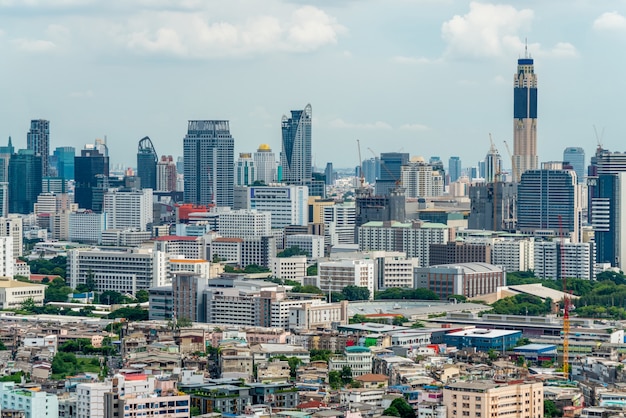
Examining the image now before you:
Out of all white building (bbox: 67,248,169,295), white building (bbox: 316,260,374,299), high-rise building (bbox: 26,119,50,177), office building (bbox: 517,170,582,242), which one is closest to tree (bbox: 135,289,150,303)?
white building (bbox: 67,248,169,295)

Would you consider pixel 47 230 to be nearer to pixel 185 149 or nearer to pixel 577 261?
pixel 185 149

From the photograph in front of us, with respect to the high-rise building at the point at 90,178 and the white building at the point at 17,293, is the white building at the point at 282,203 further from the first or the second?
the white building at the point at 17,293

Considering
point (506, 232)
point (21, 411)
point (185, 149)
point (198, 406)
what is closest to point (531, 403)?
point (198, 406)

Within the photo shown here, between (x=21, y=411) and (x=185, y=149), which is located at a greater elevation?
(x=185, y=149)

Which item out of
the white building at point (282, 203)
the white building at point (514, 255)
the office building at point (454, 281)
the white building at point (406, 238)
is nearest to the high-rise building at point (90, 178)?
the white building at point (282, 203)

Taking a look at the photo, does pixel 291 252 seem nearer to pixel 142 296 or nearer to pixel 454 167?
pixel 142 296

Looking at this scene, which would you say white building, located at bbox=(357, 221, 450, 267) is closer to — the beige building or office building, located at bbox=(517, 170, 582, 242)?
office building, located at bbox=(517, 170, 582, 242)
